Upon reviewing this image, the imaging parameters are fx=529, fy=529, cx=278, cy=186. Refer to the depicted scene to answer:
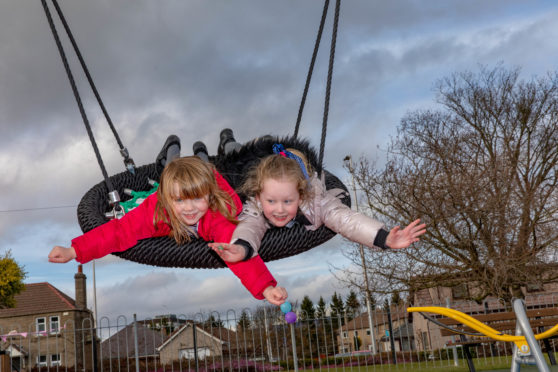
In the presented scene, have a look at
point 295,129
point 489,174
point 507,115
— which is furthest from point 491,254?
point 295,129

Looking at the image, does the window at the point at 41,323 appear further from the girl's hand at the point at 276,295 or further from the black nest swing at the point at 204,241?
the girl's hand at the point at 276,295

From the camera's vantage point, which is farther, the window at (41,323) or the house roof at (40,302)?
the house roof at (40,302)

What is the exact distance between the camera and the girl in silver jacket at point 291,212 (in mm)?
1546

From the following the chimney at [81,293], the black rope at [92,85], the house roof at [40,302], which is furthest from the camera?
the house roof at [40,302]

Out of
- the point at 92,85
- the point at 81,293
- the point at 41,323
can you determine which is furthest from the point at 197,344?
the point at 92,85

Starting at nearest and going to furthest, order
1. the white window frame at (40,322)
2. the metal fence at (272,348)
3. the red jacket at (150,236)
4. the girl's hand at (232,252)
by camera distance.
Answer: the girl's hand at (232,252)
the red jacket at (150,236)
the metal fence at (272,348)
the white window frame at (40,322)

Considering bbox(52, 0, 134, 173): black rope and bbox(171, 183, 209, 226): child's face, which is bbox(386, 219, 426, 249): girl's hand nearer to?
A: bbox(171, 183, 209, 226): child's face

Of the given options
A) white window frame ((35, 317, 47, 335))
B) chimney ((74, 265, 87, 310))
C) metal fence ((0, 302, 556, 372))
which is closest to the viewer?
metal fence ((0, 302, 556, 372))

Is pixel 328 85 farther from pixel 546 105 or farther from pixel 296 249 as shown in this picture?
pixel 546 105

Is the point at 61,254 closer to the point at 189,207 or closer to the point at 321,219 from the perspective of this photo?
the point at 189,207

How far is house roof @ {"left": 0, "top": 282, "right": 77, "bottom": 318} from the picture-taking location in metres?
24.1

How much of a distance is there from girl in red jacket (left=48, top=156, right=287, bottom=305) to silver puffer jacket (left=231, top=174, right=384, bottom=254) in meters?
0.05

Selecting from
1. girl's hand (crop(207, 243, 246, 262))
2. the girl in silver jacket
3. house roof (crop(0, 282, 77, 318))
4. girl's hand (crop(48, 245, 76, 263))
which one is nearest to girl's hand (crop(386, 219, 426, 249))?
the girl in silver jacket

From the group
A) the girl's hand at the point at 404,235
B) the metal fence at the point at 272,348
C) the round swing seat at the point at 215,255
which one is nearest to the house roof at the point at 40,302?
the metal fence at the point at 272,348
